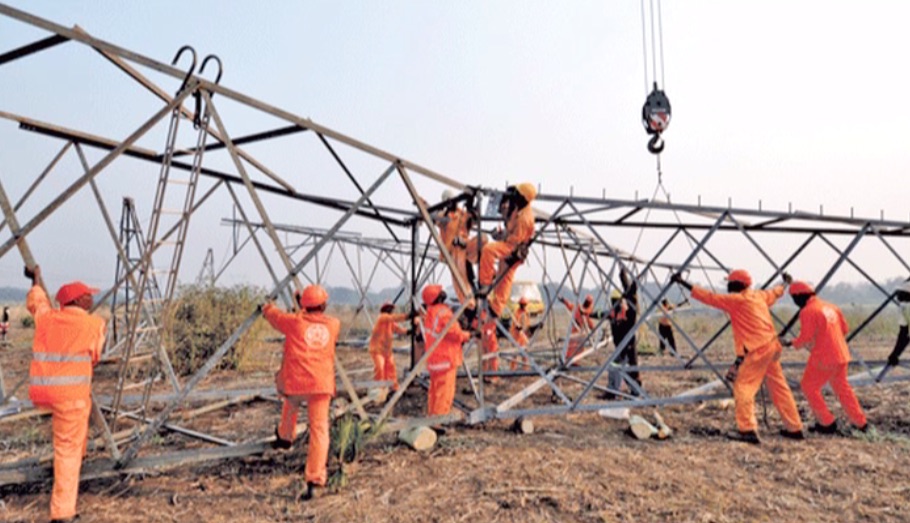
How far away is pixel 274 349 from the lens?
17594 mm

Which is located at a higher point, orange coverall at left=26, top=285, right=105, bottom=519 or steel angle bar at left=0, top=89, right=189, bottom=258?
steel angle bar at left=0, top=89, right=189, bottom=258

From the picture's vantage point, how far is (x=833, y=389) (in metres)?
6.93

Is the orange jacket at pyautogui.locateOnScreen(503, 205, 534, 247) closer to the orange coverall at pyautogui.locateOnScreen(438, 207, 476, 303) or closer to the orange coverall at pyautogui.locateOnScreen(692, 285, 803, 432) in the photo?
the orange coverall at pyautogui.locateOnScreen(438, 207, 476, 303)

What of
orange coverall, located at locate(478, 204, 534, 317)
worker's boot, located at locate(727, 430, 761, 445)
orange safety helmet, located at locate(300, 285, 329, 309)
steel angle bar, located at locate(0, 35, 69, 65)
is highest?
steel angle bar, located at locate(0, 35, 69, 65)

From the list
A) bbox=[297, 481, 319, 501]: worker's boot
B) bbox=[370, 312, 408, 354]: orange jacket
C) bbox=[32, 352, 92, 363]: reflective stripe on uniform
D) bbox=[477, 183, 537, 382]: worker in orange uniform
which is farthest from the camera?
bbox=[370, 312, 408, 354]: orange jacket

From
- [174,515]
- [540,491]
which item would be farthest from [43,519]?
[540,491]

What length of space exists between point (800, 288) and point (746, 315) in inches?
49.0

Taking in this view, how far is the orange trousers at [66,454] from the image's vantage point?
14.1 ft

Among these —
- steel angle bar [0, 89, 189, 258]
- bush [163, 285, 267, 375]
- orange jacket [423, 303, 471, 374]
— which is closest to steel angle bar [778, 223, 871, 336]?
orange jacket [423, 303, 471, 374]

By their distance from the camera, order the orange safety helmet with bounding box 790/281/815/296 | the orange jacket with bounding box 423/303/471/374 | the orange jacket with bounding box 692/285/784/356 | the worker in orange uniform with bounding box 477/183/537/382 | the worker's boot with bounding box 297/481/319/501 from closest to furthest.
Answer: the worker's boot with bounding box 297/481/319/501 → the orange jacket with bounding box 692/285/784/356 → the orange jacket with bounding box 423/303/471/374 → the orange safety helmet with bounding box 790/281/815/296 → the worker in orange uniform with bounding box 477/183/537/382

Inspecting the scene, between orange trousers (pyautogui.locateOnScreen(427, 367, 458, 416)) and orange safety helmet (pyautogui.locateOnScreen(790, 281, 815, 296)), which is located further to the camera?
orange safety helmet (pyautogui.locateOnScreen(790, 281, 815, 296))

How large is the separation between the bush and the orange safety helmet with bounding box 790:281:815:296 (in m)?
12.0

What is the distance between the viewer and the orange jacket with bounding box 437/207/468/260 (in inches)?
332

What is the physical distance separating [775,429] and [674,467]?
8.66 feet
